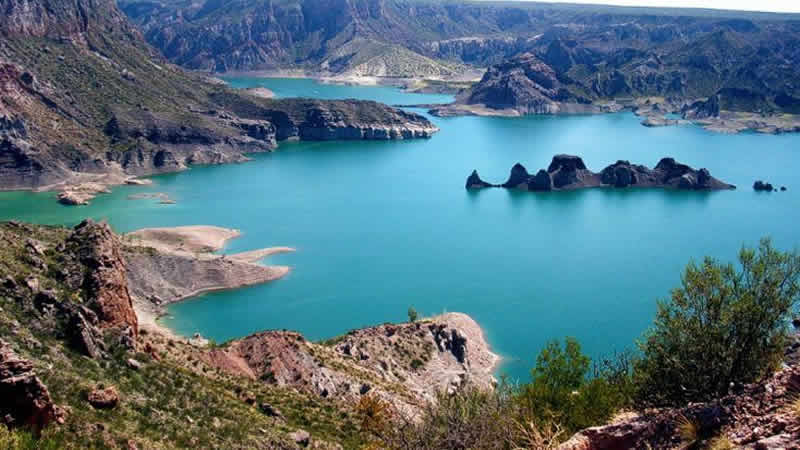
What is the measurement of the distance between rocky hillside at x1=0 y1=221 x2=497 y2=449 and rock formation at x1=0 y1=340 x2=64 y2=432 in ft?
0.11

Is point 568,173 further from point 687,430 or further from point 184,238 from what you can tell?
point 687,430

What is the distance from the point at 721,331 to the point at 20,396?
2416 centimetres

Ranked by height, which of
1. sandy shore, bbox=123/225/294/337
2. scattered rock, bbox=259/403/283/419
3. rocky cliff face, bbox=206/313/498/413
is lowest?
sandy shore, bbox=123/225/294/337

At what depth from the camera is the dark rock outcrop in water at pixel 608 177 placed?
15400 centimetres

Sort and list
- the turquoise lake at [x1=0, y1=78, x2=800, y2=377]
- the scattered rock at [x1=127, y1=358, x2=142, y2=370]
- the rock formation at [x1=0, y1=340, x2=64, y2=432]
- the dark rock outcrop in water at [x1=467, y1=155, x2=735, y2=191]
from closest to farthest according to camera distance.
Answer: the rock formation at [x1=0, y1=340, x2=64, y2=432] → the scattered rock at [x1=127, y1=358, x2=142, y2=370] → the turquoise lake at [x1=0, y1=78, x2=800, y2=377] → the dark rock outcrop in water at [x1=467, y1=155, x2=735, y2=191]

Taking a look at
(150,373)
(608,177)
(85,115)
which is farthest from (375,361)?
(85,115)

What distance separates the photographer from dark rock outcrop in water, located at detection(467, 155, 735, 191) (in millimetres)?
154000

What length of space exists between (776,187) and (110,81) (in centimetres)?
16044

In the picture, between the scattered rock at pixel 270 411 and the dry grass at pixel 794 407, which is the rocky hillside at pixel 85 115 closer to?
the scattered rock at pixel 270 411

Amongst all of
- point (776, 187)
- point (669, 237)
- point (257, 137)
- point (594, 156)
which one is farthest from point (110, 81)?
point (776, 187)

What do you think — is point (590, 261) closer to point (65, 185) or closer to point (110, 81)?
point (65, 185)

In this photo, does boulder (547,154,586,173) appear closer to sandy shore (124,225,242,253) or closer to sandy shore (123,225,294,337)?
sandy shore (123,225,294,337)

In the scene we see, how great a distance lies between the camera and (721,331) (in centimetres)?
2695

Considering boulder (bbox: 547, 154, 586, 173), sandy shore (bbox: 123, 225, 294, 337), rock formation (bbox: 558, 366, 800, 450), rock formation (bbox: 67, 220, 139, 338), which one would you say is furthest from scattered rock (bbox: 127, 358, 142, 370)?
boulder (bbox: 547, 154, 586, 173)
